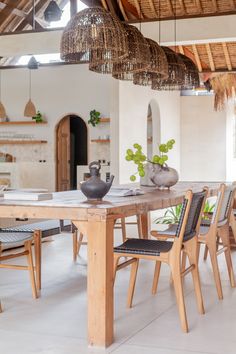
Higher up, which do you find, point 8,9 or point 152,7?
point 8,9

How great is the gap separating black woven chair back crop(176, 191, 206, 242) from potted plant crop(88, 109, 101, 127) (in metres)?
8.29

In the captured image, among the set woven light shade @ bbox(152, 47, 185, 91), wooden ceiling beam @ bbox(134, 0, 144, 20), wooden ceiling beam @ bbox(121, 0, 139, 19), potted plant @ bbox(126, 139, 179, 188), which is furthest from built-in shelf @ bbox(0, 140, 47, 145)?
potted plant @ bbox(126, 139, 179, 188)

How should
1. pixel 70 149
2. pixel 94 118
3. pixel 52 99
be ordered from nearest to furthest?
pixel 94 118 → pixel 52 99 → pixel 70 149

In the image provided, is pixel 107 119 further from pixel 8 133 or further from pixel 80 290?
pixel 80 290

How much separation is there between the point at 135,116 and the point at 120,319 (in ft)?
22.2

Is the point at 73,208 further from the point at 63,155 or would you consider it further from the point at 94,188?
the point at 63,155

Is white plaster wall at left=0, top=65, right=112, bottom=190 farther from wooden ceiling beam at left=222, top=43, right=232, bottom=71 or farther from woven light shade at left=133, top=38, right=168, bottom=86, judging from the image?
woven light shade at left=133, top=38, right=168, bottom=86

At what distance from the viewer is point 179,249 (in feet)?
11.3

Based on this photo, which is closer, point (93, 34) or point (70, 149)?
point (93, 34)

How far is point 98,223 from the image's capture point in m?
3.08

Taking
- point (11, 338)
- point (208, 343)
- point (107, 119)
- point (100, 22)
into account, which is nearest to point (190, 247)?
point (208, 343)

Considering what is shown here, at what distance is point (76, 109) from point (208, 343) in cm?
967

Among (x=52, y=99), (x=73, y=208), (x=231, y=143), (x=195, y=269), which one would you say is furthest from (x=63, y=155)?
(x=73, y=208)

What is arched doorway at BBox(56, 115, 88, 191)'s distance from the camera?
1271 cm
